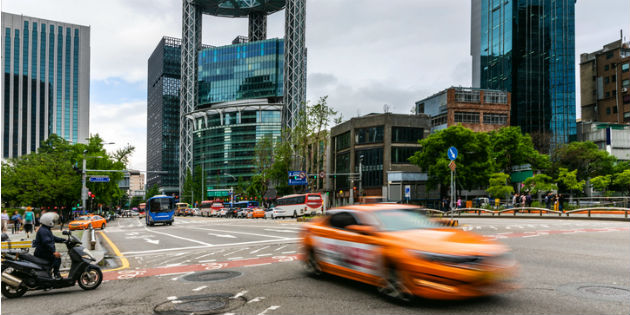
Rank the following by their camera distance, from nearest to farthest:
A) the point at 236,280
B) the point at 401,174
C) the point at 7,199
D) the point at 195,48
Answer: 1. the point at 236,280
2. the point at 7,199
3. the point at 401,174
4. the point at 195,48

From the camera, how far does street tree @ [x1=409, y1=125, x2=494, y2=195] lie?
5631cm

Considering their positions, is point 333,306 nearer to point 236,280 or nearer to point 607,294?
point 236,280

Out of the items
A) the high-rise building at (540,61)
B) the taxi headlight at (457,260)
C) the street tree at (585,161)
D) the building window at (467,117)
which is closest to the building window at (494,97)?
the building window at (467,117)

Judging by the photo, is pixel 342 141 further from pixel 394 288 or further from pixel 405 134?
pixel 394 288

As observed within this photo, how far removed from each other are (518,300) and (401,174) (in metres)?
59.5

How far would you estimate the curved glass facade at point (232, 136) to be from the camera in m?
130

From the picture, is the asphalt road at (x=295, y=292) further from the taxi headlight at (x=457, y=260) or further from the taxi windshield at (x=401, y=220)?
the taxi windshield at (x=401, y=220)

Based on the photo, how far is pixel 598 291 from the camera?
7.61m

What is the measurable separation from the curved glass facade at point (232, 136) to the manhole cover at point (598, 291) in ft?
397

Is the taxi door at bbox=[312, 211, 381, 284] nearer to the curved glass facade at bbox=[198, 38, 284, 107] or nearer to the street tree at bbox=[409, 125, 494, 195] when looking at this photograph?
the street tree at bbox=[409, 125, 494, 195]

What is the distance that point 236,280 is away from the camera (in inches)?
375

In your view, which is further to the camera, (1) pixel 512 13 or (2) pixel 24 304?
(1) pixel 512 13

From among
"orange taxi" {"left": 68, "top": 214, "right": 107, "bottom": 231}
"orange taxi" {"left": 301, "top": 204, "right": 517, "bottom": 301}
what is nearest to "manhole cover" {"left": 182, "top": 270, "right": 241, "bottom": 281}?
"orange taxi" {"left": 301, "top": 204, "right": 517, "bottom": 301}

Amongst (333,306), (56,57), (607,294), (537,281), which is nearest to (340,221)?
(333,306)
